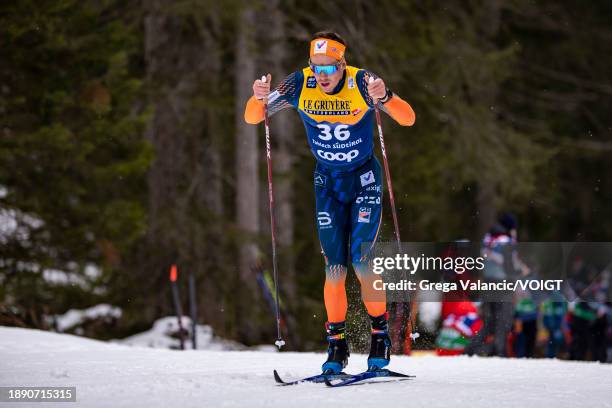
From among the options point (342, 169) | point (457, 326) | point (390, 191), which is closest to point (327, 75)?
point (342, 169)

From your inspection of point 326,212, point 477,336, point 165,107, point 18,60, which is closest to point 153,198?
point 165,107

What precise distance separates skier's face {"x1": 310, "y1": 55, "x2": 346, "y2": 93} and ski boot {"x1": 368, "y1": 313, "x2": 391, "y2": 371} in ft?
5.54

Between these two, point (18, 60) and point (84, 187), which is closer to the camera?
point (18, 60)

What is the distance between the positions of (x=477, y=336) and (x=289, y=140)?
302 inches

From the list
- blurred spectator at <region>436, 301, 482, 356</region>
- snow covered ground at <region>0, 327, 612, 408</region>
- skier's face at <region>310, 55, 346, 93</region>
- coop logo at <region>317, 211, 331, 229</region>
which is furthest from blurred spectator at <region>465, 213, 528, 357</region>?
skier's face at <region>310, 55, 346, 93</region>

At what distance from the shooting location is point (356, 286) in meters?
9.41

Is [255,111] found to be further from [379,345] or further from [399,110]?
[379,345]

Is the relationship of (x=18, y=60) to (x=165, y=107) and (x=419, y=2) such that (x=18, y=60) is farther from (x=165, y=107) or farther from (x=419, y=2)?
(x=419, y=2)

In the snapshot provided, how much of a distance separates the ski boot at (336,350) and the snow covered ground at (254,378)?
1.13ft

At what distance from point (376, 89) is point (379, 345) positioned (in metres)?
1.83

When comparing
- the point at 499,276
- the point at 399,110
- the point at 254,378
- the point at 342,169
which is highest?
→ the point at 399,110

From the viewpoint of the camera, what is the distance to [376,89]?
6.92 metres

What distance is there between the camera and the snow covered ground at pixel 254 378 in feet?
19.8

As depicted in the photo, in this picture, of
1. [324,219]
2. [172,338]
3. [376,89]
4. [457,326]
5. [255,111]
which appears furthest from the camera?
[172,338]
